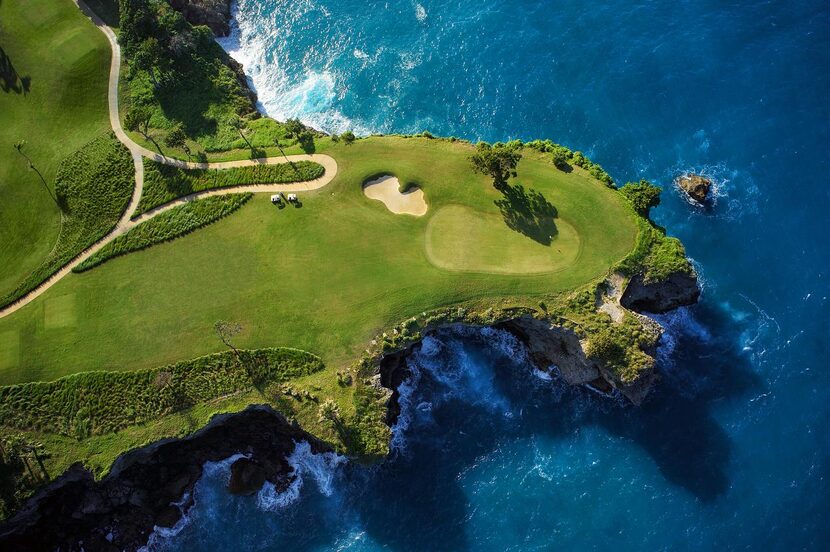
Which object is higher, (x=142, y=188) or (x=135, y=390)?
(x=142, y=188)

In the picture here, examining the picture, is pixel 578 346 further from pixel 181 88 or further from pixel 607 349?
pixel 181 88

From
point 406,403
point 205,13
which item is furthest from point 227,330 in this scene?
point 205,13

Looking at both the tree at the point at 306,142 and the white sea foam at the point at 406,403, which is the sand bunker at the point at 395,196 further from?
the white sea foam at the point at 406,403

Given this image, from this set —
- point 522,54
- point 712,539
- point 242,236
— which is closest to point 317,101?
point 242,236

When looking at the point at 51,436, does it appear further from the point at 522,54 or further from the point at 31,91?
the point at 522,54

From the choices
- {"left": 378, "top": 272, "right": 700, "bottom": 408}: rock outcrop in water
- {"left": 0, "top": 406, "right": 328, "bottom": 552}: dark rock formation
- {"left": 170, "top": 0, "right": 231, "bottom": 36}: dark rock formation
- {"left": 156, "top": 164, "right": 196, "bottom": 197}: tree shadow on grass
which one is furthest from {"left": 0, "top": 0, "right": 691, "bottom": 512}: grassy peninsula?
{"left": 170, "top": 0, "right": 231, "bottom": 36}: dark rock formation

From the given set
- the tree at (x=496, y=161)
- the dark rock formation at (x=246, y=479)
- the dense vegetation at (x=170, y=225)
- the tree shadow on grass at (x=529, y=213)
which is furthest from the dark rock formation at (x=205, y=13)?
the dark rock formation at (x=246, y=479)

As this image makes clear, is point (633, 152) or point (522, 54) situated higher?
point (522, 54)
